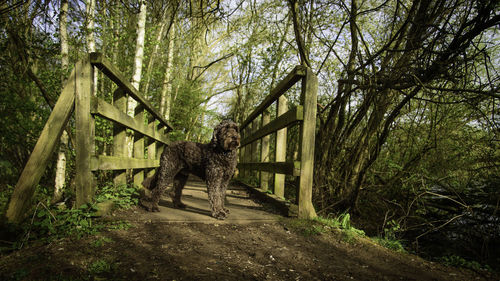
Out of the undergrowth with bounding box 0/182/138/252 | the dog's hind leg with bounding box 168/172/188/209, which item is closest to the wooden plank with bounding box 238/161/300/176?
the dog's hind leg with bounding box 168/172/188/209

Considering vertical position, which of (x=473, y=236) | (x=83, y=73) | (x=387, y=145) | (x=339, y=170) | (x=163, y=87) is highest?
(x=163, y=87)

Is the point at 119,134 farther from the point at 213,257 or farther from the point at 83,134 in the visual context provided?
the point at 213,257

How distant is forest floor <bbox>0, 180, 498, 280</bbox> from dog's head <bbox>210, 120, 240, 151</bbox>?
994mm

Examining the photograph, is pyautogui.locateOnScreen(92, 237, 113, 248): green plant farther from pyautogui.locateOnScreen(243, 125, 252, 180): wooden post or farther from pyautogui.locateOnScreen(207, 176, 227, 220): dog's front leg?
pyautogui.locateOnScreen(243, 125, 252, 180): wooden post

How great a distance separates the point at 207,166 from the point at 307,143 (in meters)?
1.34

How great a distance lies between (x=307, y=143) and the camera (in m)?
3.30

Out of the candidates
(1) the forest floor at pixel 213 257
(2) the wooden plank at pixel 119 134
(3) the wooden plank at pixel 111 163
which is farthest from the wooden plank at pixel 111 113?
(1) the forest floor at pixel 213 257

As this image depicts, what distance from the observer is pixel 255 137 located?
5.59m

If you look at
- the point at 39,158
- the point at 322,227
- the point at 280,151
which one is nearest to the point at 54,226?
the point at 39,158

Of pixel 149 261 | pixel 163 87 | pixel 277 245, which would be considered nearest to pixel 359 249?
pixel 277 245

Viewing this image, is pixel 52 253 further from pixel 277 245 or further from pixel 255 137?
pixel 255 137

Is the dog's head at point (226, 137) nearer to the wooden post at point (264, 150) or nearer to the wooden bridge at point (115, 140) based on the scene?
the wooden bridge at point (115, 140)

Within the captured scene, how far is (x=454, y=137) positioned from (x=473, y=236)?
177 centimetres

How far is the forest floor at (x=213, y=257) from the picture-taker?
1.78 meters
